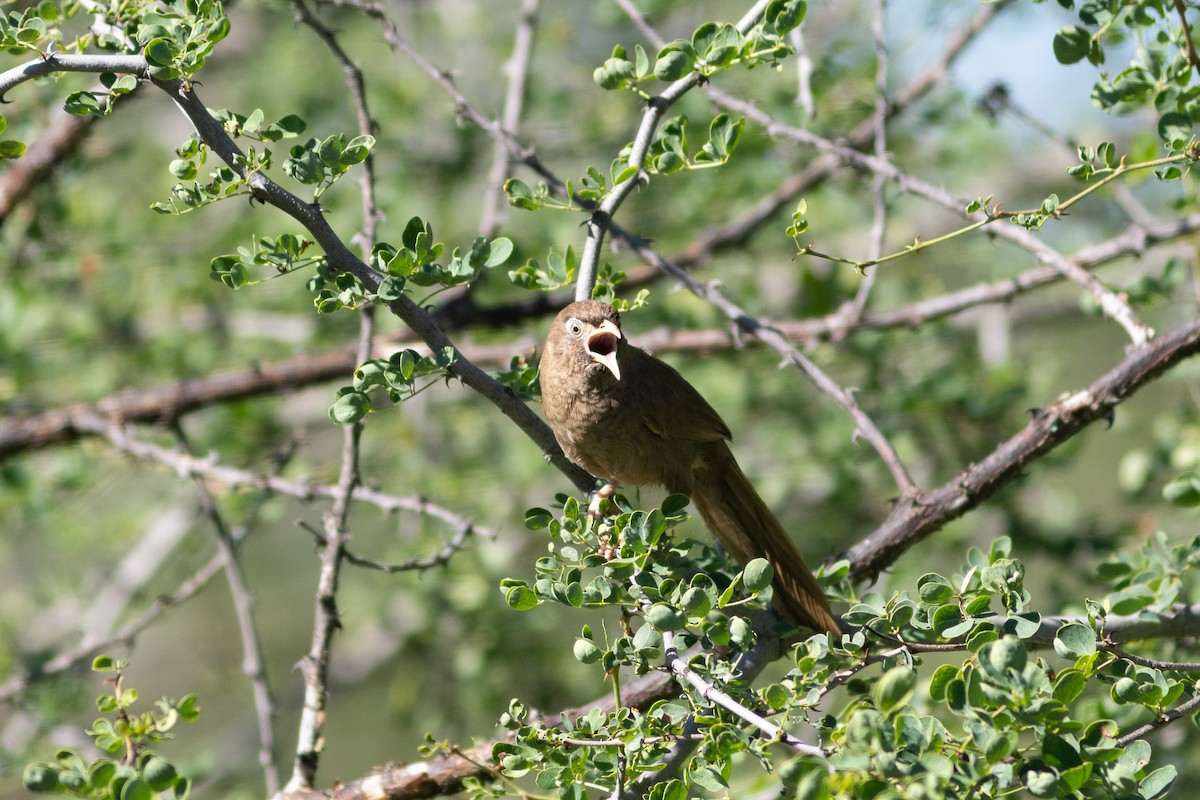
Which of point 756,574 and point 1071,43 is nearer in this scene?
point 756,574

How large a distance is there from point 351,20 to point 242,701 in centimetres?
505

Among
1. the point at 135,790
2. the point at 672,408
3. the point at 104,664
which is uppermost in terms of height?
the point at 672,408

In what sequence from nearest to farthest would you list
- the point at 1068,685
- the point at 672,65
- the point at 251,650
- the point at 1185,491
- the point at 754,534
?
the point at 1068,685 < the point at 672,65 < the point at 1185,491 < the point at 754,534 < the point at 251,650

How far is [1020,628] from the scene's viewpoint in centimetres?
222

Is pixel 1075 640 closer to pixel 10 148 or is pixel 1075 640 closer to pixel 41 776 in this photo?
pixel 41 776

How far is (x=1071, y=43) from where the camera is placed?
3.04m

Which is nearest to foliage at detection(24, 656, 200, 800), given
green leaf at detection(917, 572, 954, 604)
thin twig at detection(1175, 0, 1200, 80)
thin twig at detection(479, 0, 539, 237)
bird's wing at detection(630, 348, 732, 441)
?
green leaf at detection(917, 572, 954, 604)

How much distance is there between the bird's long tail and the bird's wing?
13 cm

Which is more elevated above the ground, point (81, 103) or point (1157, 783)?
point (81, 103)

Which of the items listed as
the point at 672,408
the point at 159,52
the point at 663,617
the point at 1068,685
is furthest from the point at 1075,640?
the point at 159,52

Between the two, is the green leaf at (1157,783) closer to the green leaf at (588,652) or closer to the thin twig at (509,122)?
the green leaf at (588,652)

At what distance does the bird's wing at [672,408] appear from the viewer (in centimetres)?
363

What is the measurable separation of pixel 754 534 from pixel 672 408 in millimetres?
499

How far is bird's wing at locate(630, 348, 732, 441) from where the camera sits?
3.63 metres
